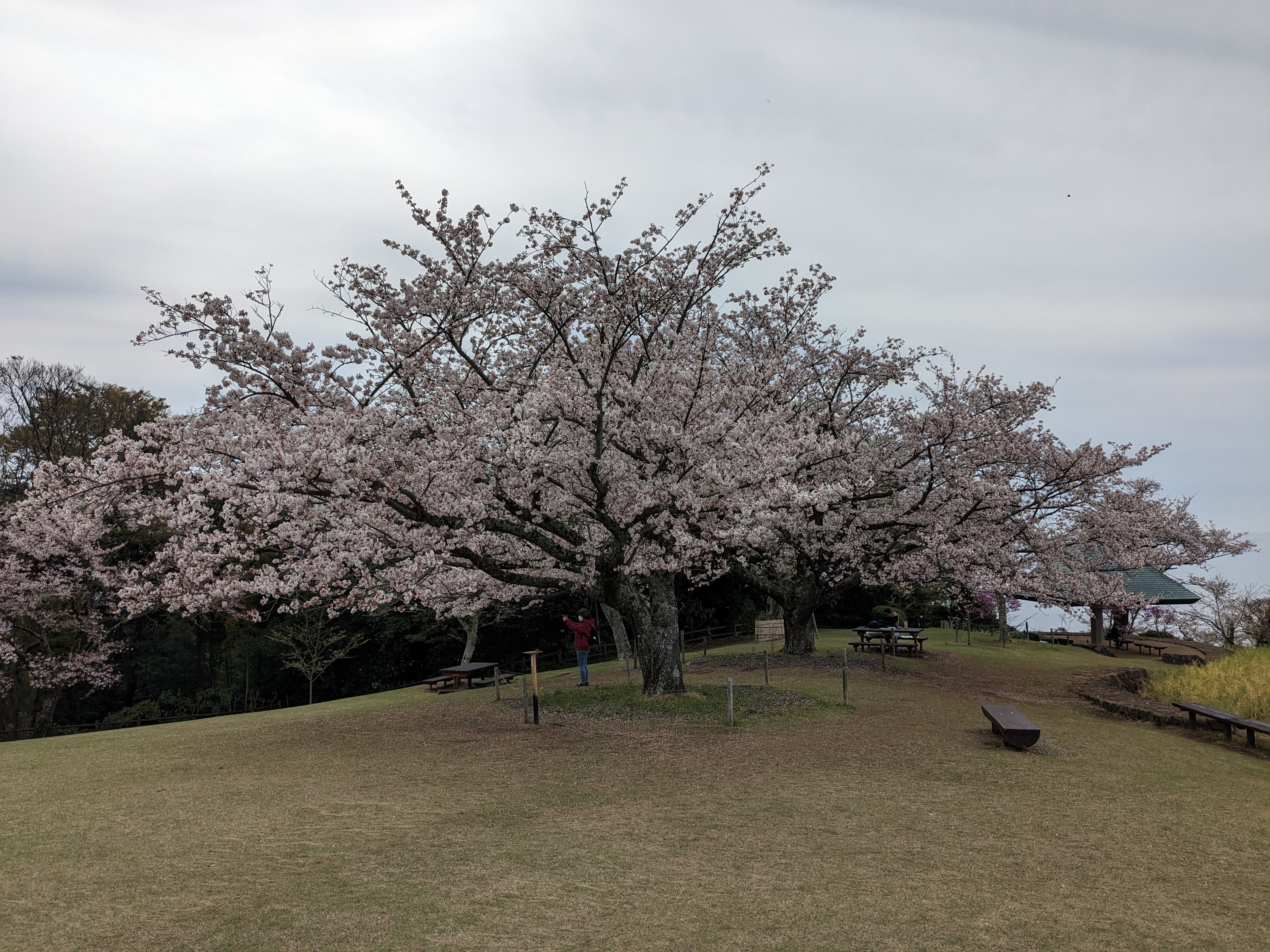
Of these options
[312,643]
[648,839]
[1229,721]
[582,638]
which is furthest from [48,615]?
[1229,721]

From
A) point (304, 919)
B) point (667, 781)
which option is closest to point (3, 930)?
point (304, 919)

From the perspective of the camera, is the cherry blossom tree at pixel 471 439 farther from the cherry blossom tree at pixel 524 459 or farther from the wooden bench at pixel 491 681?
the wooden bench at pixel 491 681

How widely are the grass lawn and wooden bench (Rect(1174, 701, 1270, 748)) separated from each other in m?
0.35

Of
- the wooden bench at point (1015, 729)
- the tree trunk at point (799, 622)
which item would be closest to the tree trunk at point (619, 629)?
the tree trunk at point (799, 622)

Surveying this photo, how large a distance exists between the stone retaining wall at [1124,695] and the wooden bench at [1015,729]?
3438mm

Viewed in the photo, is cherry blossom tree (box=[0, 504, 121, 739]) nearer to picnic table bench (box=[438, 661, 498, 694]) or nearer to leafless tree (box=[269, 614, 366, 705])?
leafless tree (box=[269, 614, 366, 705])

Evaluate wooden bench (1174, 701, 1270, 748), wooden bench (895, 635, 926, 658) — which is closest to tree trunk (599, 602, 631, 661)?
wooden bench (895, 635, 926, 658)

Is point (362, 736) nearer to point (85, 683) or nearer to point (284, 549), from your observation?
point (284, 549)

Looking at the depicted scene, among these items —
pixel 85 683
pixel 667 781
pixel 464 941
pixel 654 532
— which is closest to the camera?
pixel 464 941

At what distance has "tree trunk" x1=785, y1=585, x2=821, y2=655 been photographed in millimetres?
22609

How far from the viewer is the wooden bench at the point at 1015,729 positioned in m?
10.6

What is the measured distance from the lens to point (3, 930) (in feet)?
17.7

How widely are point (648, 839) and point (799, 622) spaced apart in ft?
53.8

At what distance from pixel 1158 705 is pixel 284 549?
16.1m
